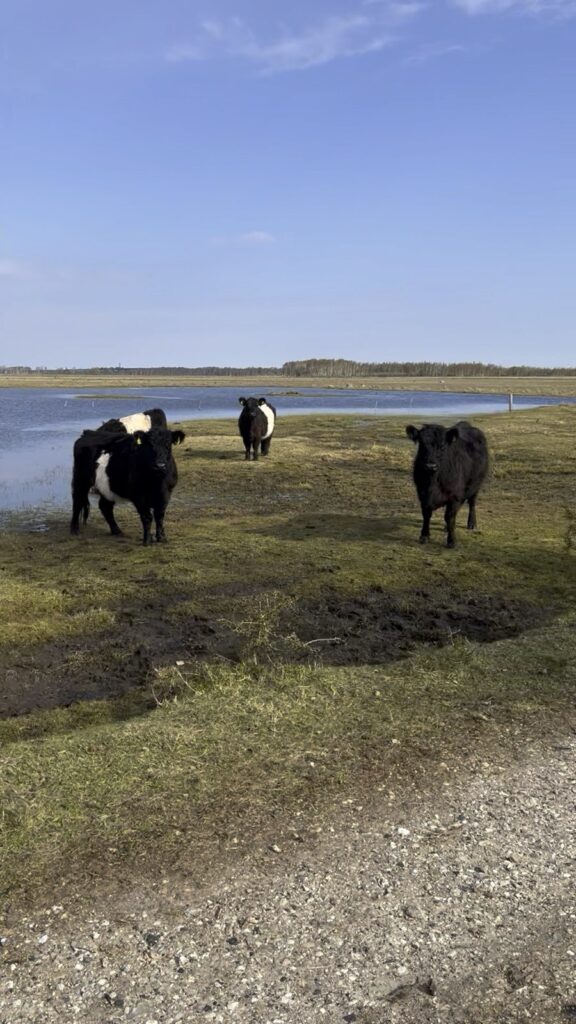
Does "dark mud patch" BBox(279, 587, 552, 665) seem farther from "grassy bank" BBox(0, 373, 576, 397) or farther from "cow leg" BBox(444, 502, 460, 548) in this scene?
"grassy bank" BBox(0, 373, 576, 397)

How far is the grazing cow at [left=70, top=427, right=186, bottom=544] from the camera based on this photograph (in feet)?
40.6

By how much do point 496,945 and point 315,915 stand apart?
2.67ft

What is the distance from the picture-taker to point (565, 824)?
14.7ft

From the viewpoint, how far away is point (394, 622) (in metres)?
8.66

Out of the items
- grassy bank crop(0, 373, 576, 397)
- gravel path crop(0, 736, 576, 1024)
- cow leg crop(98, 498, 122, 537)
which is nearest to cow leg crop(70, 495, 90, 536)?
cow leg crop(98, 498, 122, 537)

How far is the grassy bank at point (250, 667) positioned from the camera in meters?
4.62

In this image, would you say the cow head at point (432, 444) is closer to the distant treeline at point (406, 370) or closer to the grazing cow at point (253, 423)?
the grazing cow at point (253, 423)

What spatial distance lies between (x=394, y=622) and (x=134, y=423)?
324 inches

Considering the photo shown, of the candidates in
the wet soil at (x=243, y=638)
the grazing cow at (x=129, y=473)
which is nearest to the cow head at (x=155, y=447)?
the grazing cow at (x=129, y=473)

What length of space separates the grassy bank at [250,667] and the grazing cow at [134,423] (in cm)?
166

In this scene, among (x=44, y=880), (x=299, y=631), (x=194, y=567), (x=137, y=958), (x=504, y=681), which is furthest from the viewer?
(x=194, y=567)

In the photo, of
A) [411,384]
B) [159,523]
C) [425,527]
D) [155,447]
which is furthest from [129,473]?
[411,384]

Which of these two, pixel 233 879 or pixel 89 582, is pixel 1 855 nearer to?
pixel 233 879

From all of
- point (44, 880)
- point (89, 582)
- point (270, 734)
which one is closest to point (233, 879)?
point (44, 880)
